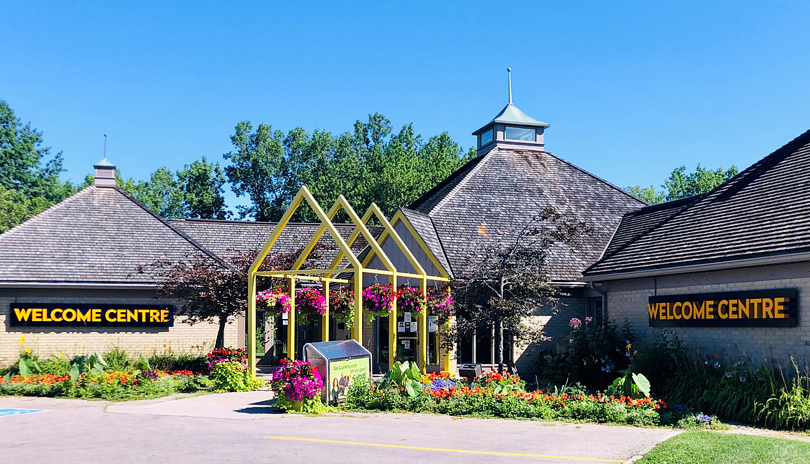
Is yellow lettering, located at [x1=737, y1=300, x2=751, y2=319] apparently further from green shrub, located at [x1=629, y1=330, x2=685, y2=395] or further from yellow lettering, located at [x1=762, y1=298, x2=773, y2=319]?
green shrub, located at [x1=629, y1=330, x2=685, y2=395]

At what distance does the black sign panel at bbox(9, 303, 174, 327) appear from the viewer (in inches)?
882

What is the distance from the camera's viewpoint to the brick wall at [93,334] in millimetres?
22391

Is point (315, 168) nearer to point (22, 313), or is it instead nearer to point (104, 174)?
point (104, 174)

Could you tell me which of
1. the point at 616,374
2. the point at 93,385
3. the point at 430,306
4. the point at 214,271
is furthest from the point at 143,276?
the point at 616,374

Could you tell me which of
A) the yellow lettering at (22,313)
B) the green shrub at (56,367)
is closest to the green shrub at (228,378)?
the green shrub at (56,367)

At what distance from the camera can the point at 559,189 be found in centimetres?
2750

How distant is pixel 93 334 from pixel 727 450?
1861 cm

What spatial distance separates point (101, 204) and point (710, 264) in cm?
2059

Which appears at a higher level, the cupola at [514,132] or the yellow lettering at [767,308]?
→ the cupola at [514,132]

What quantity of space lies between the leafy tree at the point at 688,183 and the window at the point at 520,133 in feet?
91.4

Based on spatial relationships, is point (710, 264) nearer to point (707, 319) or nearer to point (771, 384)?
point (707, 319)

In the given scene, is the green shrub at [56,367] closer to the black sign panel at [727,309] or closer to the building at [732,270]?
the building at [732,270]

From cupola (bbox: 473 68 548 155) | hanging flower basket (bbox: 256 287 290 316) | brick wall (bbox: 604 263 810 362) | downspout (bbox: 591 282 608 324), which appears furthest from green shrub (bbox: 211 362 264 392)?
cupola (bbox: 473 68 548 155)

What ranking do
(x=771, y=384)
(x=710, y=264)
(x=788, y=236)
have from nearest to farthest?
(x=771, y=384)
(x=788, y=236)
(x=710, y=264)
